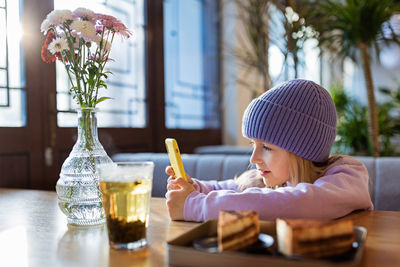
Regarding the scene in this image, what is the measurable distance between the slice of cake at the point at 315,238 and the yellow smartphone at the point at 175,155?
14.4 inches

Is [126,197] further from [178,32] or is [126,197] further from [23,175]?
[178,32]

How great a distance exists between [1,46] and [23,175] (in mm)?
575

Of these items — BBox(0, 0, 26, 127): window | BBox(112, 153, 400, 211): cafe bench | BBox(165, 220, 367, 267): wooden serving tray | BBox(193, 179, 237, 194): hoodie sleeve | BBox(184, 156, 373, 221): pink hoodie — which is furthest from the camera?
BBox(0, 0, 26, 127): window

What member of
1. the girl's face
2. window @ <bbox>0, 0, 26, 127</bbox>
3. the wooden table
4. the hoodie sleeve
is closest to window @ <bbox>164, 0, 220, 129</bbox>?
window @ <bbox>0, 0, 26, 127</bbox>

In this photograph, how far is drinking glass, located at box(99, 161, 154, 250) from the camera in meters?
0.62

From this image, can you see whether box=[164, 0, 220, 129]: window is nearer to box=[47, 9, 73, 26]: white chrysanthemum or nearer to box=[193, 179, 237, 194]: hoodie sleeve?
box=[193, 179, 237, 194]: hoodie sleeve

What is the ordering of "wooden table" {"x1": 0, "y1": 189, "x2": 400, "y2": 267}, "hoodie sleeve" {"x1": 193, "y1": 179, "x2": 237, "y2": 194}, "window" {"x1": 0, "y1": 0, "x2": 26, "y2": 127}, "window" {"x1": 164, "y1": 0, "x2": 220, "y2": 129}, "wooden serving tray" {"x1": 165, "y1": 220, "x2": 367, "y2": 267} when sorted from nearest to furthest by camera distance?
1. "wooden serving tray" {"x1": 165, "y1": 220, "x2": 367, "y2": 267}
2. "wooden table" {"x1": 0, "y1": 189, "x2": 400, "y2": 267}
3. "hoodie sleeve" {"x1": 193, "y1": 179, "x2": 237, "y2": 194}
4. "window" {"x1": 0, "y1": 0, "x2": 26, "y2": 127}
5. "window" {"x1": 164, "y1": 0, "x2": 220, "y2": 129}

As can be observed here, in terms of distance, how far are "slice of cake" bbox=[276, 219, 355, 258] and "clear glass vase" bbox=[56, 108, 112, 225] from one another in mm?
455

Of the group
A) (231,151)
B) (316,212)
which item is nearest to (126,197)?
(316,212)

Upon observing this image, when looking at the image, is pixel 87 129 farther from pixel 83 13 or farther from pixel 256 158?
pixel 256 158

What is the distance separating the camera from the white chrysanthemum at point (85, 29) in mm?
787

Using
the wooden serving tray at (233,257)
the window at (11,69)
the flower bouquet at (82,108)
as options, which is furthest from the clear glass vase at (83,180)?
the window at (11,69)

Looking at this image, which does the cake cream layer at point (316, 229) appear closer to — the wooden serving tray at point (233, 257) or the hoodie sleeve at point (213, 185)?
the wooden serving tray at point (233, 257)

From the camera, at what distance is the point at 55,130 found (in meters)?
1.87
